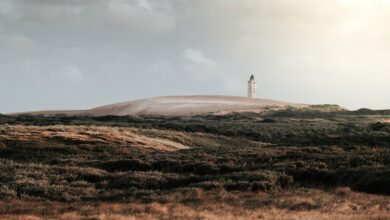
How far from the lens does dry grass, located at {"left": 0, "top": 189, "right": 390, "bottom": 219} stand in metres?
18.5

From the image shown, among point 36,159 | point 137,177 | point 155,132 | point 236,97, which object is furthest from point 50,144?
point 236,97

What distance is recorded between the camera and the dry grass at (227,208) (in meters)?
18.5

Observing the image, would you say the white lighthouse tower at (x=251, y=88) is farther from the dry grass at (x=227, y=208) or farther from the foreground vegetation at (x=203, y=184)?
the dry grass at (x=227, y=208)

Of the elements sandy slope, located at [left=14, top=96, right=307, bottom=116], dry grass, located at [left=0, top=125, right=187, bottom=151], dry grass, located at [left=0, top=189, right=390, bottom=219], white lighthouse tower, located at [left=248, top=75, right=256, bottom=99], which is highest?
white lighthouse tower, located at [left=248, top=75, right=256, bottom=99]

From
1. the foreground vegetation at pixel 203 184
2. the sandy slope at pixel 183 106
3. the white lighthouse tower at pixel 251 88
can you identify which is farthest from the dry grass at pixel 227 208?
the white lighthouse tower at pixel 251 88

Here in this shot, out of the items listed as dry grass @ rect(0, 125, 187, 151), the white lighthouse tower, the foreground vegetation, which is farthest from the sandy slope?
the foreground vegetation

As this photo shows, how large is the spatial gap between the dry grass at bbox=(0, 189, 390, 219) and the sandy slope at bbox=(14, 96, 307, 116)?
99771 millimetres

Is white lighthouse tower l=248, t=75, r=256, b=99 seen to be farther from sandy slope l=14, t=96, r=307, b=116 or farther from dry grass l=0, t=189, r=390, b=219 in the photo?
dry grass l=0, t=189, r=390, b=219

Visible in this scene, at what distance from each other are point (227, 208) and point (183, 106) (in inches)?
4582

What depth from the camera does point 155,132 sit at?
65438 mm

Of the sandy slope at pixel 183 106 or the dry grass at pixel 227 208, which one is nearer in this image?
the dry grass at pixel 227 208

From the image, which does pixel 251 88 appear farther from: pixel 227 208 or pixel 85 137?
pixel 227 208

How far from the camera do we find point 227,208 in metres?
20.2

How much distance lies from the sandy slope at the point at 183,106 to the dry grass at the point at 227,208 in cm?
9977
